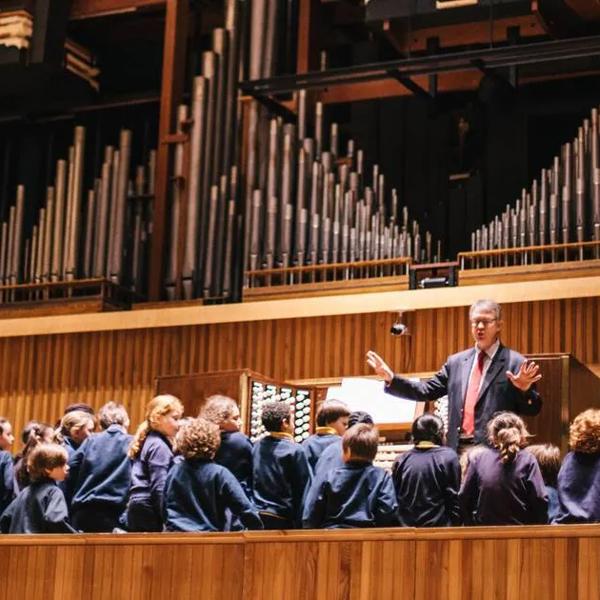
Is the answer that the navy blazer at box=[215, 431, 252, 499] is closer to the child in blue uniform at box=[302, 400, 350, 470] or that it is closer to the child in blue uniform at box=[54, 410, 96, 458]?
the child in blue uniform at box=[302, 400, 350, 470]

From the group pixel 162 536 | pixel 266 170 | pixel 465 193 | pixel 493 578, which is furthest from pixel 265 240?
pixel 493 578

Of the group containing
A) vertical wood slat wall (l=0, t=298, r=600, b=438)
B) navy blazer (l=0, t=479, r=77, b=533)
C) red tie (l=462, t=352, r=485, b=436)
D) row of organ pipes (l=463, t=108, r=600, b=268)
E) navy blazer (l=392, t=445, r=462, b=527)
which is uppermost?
row of organ pipes (l=463, t=108, r=600, b=268)

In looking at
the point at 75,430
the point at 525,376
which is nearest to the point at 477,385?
the point at 525,376

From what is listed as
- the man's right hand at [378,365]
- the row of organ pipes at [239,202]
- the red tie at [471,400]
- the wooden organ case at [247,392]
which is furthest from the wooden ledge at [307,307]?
the man's right hand at [378,365]

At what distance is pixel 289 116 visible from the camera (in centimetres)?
1315

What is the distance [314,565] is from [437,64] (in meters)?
5.59

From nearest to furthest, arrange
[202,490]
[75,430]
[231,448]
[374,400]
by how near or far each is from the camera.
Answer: [202,490], [231,448], [75,430], [374,400]

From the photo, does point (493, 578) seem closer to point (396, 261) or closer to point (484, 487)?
point (484, 487)

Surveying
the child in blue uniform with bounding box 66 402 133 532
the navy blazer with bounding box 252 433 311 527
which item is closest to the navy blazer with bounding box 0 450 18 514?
the child in blue uniform with bounding box 66 402 133 532

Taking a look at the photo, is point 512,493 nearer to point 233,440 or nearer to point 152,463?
point 233,440

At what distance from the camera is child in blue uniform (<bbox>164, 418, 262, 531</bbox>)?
7.85 m

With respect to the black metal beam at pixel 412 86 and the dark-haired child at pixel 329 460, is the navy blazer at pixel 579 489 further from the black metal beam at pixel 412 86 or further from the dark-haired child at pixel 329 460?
the black metal beam at pixel 412 86

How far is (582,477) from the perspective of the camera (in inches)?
295

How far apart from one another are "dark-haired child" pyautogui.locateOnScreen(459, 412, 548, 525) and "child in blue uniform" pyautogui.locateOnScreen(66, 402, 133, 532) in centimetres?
199
